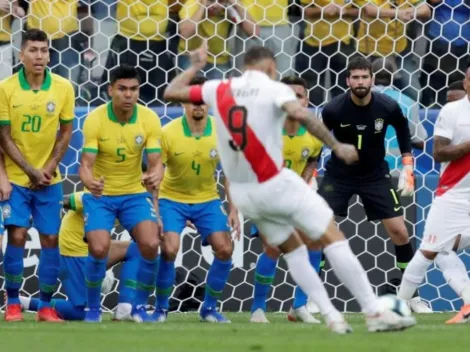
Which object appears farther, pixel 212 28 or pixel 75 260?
pixel 212 28

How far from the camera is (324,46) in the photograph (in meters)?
13.4

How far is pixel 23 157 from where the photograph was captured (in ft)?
34.5

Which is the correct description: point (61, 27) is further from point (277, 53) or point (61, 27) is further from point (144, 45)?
point (277, 53)

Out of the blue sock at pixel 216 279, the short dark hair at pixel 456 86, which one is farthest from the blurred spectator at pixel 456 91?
the blue sock at pixel 216 279

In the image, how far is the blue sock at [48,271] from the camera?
10836mm

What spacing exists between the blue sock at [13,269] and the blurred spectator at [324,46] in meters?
3.91

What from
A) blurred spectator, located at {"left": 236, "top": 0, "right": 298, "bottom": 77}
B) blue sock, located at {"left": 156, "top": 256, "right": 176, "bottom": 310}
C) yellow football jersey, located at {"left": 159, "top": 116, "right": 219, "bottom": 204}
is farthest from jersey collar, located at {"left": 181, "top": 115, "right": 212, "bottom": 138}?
blurred spectator, located at {"left": 236, "top": 0, "right": 298, "bottom": 77}

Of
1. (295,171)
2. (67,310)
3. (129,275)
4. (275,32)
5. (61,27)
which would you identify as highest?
(275,32)

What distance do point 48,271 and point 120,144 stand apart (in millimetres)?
1180

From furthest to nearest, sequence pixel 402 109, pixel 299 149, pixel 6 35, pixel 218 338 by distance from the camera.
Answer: pixel 6 35, pixel 402 109, pixel 299 149, pixel 218 338

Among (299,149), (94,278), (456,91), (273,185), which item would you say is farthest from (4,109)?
(456,91)

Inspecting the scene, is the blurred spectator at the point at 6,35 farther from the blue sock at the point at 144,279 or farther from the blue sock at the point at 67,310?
the blue sock at the point at 144,279

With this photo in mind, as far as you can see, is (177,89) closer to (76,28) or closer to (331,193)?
(331,193)

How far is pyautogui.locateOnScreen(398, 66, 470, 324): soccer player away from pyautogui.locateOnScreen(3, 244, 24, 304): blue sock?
303 cm
